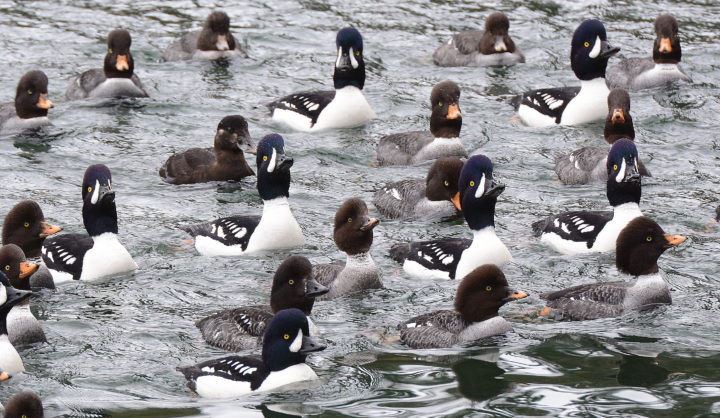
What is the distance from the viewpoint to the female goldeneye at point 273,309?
43.6 ft

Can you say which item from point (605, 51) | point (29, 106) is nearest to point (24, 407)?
point (29, 106)

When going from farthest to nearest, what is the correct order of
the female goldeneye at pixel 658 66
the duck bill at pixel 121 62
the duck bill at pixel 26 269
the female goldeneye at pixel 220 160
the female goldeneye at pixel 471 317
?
the female goldeneye at pixel 658 66, the duck bill at pixel 121 62, the female goldeneye at pixel 220 160, the duck bill at pixel 26 269, the female goldeneye at pixel 471 317

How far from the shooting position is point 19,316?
13516mm

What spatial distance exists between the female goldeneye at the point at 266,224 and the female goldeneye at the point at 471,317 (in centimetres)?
324

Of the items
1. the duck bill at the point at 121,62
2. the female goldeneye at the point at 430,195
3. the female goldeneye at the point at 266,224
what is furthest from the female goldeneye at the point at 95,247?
the duck bill at the point at 121,62

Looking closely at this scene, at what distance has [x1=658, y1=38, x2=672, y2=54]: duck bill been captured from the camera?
2183cm

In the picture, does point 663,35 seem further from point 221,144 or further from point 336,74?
point 221,144

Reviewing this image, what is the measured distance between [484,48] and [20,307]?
11.8 meters

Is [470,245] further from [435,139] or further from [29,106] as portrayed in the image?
[29,106]

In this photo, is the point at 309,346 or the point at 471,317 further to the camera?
the point at 471,317

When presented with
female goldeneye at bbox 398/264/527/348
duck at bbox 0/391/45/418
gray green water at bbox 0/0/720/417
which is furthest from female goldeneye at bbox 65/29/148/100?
duck at bbox 0/391/45/418

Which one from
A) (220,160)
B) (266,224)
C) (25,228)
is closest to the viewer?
(25,228)

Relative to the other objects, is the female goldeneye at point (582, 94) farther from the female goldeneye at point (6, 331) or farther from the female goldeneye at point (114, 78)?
the female goldeneye at point (6, 331)

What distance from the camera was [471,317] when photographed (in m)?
13.5
